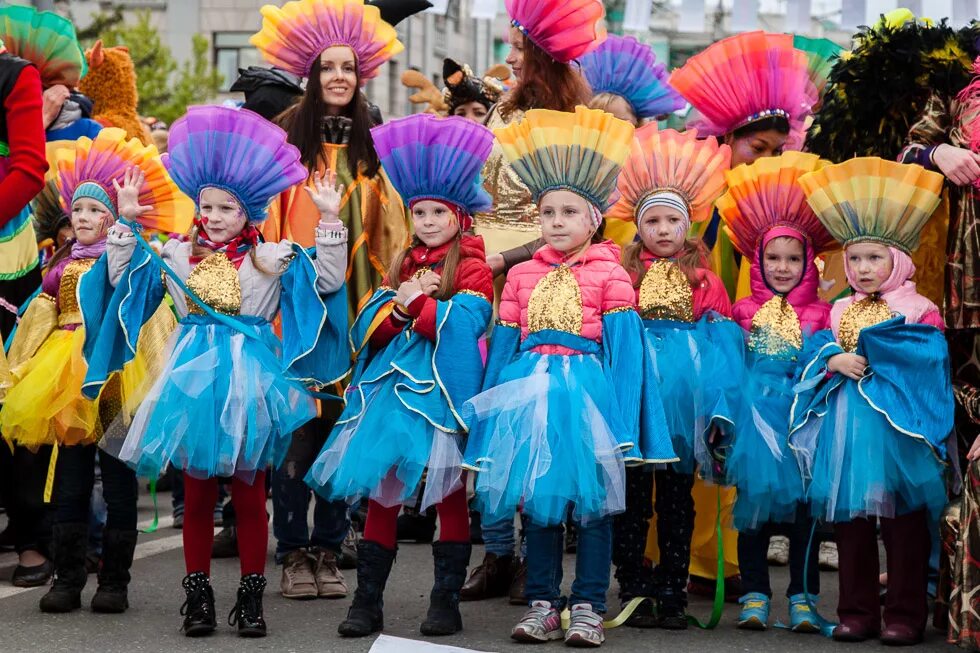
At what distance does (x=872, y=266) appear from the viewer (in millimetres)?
5652

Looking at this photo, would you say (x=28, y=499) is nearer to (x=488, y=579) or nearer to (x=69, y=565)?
(x=69, y=565)

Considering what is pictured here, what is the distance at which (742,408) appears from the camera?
5719 mm

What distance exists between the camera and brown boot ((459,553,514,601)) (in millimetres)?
6402

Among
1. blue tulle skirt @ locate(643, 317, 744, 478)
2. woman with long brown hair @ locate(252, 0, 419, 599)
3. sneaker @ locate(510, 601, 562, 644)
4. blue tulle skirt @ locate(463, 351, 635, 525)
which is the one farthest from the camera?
woman with long brown hair @ locate(252, 0, 419, 599)

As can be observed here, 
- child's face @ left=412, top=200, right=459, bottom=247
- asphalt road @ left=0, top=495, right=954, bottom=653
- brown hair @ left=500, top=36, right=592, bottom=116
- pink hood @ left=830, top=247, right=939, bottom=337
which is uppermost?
brown hair @ left=500, top=36, right=592, bottom=116

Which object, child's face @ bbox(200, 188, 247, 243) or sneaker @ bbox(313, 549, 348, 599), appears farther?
sneaker @ bbox(313, 549, 348, 599)

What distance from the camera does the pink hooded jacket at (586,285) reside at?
5500 mm

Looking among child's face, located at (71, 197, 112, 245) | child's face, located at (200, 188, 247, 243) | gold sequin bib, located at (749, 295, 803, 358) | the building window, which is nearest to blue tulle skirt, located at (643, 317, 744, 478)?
gold sequin bib, located at (749, 295, 803, 358)

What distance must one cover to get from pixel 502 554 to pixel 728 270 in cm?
161

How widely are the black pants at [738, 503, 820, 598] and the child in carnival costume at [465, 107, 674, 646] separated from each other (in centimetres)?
75

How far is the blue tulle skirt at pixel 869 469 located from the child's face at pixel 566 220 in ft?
3.72

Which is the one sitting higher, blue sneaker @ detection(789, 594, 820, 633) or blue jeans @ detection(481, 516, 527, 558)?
blue jeans @ detection(481, 516, 527, 558)

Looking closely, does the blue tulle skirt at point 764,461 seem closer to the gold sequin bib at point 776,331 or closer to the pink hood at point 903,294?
the gold sequin bib at point 776,331

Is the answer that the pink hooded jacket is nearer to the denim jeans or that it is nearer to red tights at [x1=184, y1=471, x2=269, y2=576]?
red tights at [x1=184, y1=471, x2=269, y2=576]
